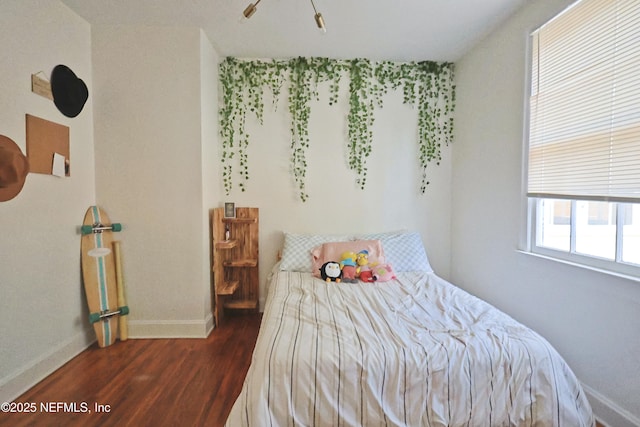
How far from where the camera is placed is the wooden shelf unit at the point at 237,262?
2664mm

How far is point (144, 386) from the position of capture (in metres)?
1.81

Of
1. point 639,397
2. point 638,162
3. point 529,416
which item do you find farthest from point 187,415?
point 638,162

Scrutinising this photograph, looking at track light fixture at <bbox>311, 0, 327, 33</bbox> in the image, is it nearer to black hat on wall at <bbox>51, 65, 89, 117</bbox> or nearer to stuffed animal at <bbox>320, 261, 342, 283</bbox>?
stuffed animal at <bbox>320, 261, 342, 283</bbox>

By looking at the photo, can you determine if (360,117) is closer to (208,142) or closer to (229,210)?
(208,142)

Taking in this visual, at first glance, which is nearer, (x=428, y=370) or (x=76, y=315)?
(x=428, y=370)

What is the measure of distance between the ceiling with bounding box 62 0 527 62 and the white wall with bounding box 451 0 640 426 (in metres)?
0.30

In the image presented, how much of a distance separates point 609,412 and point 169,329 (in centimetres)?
294

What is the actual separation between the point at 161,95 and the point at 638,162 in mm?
3103

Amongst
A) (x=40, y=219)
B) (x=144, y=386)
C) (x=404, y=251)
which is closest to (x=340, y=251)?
(x=404, y=251)

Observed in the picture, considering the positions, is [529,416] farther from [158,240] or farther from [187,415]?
[158,240]

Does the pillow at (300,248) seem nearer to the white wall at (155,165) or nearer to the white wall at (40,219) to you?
the white wall at (155,165)

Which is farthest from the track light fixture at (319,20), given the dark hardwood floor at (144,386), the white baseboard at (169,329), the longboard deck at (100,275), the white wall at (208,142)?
the white baseboard at (169,329)

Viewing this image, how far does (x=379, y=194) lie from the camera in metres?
3.02

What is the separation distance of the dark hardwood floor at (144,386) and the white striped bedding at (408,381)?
24.6 inches
